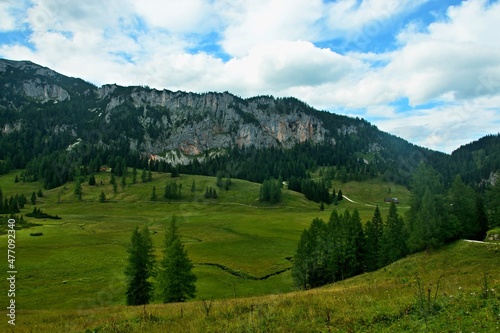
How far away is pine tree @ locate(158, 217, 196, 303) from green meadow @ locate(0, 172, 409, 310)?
620cm

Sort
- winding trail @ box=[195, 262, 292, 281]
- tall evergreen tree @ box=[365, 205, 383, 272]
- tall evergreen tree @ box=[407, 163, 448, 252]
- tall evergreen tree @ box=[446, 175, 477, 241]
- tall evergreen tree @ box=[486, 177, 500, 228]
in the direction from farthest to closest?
winding trail @ box=[195, 262, 292, 281], tall evergreen tree @ box=[365, 205, 383, 272], tall evergreen tree @ box=[486, 177, 500, 228], tall evergreen tree @ box=[446, 175, 477, 241], tall evergreen tree @ box=[407, 163, 448, 252]

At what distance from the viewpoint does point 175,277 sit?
138ft

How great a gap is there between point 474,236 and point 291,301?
152 ft

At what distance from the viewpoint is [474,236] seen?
52.7 metres

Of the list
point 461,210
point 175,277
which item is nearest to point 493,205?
point 461,210

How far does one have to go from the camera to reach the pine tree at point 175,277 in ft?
136

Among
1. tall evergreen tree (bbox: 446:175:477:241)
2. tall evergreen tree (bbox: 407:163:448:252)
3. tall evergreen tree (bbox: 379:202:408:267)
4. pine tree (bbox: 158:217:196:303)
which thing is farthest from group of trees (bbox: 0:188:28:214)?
tall evergreen tree (bbox: 446:175:477:241)

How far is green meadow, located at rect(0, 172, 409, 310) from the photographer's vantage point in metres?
52.6

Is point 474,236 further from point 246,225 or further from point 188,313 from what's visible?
point 246,225

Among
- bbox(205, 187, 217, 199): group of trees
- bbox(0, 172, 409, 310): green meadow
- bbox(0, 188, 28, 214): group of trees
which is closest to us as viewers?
bbox(0, 172, 409, 310): green meadow

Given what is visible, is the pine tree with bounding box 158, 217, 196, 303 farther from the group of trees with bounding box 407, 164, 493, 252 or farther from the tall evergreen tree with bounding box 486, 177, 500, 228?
the tall evergreen tree with bounding box 486, 177, 500, 228

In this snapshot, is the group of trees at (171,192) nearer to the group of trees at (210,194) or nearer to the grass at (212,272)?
the grass at (212,272)

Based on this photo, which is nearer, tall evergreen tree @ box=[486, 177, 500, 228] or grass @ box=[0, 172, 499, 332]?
grass @ box=[0, 172, 499, 332]

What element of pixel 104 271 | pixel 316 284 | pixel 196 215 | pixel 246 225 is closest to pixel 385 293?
pixel 316 284
